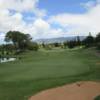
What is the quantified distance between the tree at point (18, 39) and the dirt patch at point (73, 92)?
10096 centimetres

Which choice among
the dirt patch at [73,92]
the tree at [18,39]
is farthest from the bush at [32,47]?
the dirt patch at [73,92]

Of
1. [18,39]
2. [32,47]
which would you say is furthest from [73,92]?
[18,39]

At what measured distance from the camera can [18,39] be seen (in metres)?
126

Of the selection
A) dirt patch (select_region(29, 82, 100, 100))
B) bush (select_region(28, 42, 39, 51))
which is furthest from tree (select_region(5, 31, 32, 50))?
dirt patch (select_region(29, 82, 100, 100))

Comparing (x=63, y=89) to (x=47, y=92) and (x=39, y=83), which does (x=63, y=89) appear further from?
(x=39, y=83)

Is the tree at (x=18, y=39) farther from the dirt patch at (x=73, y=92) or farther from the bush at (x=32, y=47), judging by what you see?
the dirt patch at (x=73, y=92)

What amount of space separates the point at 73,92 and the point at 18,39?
107 meters

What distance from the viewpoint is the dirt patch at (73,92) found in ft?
62.3

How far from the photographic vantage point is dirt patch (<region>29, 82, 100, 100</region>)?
1900 cm

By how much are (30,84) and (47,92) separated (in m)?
4.43

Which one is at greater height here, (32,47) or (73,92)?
(32,47)

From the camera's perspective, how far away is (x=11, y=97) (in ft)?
66.8

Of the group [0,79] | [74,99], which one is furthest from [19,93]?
[0,79]

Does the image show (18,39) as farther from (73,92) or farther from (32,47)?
(73,92)
